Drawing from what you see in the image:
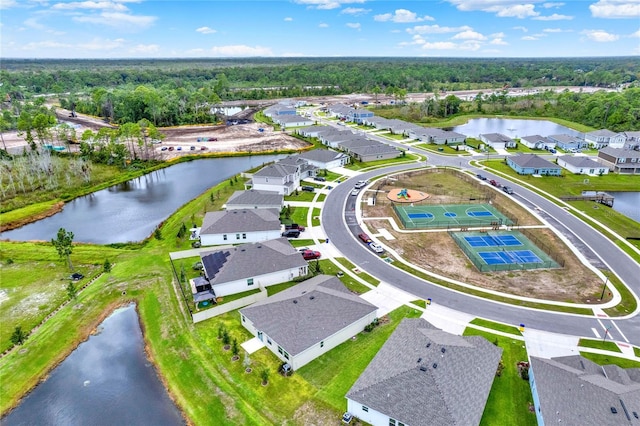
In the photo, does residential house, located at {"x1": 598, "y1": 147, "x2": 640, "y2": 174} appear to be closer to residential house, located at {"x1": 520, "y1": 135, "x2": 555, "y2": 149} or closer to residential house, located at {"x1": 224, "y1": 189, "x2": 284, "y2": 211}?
residential house, located at {"x1": 520, "y1": 135, "x2": 555, "y2": 149}

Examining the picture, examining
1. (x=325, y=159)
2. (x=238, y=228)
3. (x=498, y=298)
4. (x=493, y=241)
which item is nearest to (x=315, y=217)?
(x=238, y=228)

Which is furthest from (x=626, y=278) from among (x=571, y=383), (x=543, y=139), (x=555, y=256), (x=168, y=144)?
(x=168, y=144)

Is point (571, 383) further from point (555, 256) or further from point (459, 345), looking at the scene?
point (555, 256)

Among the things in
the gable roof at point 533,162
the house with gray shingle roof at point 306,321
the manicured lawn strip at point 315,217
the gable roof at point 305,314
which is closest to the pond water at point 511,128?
the gable roof at point 533,162

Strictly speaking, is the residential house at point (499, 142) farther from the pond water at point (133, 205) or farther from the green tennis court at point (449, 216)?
the pond water at point (133, 205)

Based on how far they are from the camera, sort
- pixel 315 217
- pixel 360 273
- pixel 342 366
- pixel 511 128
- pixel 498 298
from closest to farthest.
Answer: pixel 342 366 → pixel 498 298 → pixel 360 273 → pixel 315 217 → pixel 511 128

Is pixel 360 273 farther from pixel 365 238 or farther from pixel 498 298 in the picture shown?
pixel 498 298
